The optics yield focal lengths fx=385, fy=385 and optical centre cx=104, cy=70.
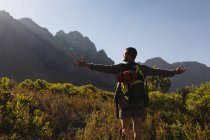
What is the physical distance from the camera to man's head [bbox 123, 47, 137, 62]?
295 inches

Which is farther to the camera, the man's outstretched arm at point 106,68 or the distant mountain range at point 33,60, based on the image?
the distant mountain range at point 33,60

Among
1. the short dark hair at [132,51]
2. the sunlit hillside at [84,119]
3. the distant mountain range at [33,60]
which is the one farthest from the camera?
the distant mountain range at [33,60]

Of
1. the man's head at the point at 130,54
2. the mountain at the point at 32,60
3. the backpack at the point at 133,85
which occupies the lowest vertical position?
the backpack at the point at 133,85

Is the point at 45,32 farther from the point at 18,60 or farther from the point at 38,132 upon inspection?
the point at 38,132

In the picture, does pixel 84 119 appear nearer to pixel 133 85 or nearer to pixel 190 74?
pixel 133 85

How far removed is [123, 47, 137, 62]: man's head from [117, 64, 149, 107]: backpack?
24 centimetres

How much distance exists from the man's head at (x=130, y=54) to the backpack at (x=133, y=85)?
24cm

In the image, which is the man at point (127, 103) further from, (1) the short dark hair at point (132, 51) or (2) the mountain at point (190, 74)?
(2) the mountain at point (190, 74)

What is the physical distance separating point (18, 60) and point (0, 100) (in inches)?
3651

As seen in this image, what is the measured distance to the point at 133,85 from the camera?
23.8 ft

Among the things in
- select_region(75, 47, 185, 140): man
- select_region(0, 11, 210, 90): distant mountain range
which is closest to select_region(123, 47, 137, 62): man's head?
select_region(75, 47, 185, 140): man

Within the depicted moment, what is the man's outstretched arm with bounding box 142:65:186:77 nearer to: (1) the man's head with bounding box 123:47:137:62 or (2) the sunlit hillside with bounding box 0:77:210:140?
(1) the man's head with bounding box 123:47:137:62

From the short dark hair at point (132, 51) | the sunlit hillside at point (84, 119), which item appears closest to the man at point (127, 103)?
the short dark hair at point (132, 51)

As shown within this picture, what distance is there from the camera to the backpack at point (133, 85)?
725cm
